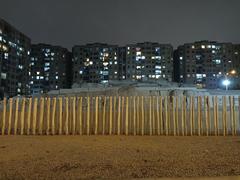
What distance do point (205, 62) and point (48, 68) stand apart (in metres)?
81.9

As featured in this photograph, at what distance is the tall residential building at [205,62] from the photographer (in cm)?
13288

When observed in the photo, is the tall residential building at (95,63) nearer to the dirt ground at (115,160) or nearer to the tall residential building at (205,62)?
the tall residential building at (205,62)

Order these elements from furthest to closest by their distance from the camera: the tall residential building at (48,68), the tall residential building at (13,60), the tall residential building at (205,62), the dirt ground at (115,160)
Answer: the tall residential building at (48,68) < the tall residential building at (205,62) < the tall residential building at (13,60) < the dirt ground at (115,160)

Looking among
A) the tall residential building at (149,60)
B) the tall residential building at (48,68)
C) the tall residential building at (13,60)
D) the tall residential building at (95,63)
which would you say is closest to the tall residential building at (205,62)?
the tall residential building at (149,60)

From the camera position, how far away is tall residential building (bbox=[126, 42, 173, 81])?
13500cm

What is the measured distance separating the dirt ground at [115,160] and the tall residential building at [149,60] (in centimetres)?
12608

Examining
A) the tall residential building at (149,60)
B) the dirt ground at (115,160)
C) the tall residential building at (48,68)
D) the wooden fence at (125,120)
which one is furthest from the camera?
the tall residential building at (48,68)

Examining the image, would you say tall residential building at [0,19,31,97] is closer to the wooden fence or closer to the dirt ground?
the wooden fence

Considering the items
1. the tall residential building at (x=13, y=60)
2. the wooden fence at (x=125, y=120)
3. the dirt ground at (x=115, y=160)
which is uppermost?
the tall residential building at (x=13, y=60)

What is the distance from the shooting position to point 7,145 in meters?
8.50

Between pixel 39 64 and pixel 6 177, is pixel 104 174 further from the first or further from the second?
pixel 39 64

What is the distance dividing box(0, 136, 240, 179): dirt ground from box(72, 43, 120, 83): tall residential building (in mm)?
129062

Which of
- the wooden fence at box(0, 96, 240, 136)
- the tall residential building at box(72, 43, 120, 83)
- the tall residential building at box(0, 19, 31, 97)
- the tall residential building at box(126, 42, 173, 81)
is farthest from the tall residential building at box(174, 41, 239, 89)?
the wooden fence at box(0, 96, 240, 136)

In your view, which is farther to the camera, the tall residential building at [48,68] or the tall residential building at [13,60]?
the tall residential building at [48,68]
